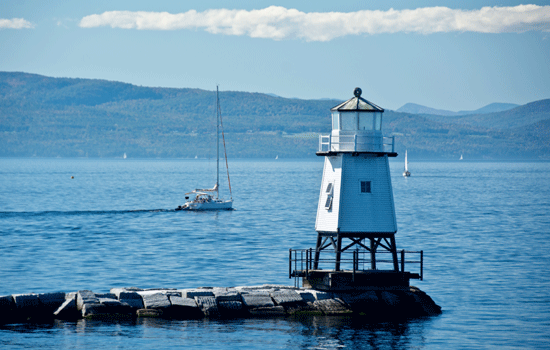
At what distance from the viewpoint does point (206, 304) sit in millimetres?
31625

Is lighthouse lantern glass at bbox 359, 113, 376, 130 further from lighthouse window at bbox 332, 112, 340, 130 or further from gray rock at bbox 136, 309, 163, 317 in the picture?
gray rock at bbox 136, 309, 163, 317

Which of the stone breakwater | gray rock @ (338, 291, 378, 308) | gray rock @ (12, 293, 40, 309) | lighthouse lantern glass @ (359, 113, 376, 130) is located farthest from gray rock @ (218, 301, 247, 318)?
lighthouse lantern glass @ (359, 113, 376, 130)

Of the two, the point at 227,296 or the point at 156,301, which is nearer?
the point at 156,301

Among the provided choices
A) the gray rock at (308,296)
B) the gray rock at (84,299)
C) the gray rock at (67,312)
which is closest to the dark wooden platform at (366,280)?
the gray rock at (308,296)

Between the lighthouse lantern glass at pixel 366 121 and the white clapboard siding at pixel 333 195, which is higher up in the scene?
the lighthouse lantern glass at pixel 366 121

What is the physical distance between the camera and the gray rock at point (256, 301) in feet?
105

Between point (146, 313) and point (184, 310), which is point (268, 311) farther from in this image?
point (146, 313)

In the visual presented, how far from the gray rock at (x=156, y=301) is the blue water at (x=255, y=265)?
2.47 feet

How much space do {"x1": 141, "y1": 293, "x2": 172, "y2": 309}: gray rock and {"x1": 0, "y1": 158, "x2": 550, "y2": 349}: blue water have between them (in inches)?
29.6

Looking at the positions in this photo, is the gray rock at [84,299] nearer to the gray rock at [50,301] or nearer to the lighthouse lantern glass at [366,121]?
the gray rock at [50,301]

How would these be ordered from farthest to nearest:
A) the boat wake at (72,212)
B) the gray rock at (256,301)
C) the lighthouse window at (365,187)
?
the boat wake at (72,212)
the gray rock at (256,301)
the lighthouse window at (365,187)

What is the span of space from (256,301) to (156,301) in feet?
13.1

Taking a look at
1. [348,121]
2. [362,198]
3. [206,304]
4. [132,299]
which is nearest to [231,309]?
[206,304]

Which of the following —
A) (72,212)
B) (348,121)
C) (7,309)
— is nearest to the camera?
(7,309)
